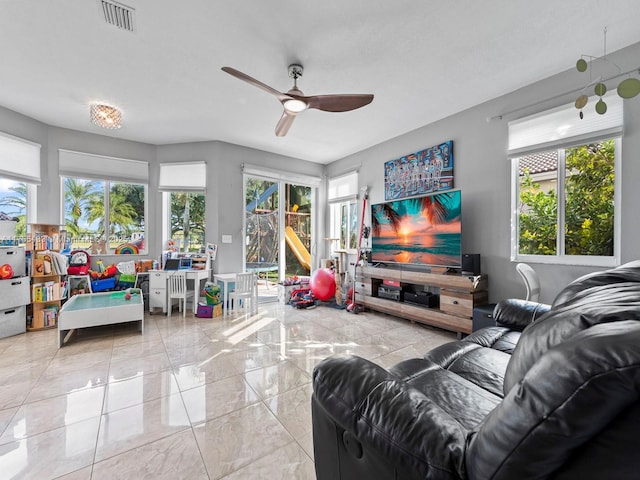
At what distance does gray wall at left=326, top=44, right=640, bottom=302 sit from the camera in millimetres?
2324

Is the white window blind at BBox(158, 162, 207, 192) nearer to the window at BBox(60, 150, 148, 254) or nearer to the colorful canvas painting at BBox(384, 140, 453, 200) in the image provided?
the window at BBox(60, 150, 148, 254)

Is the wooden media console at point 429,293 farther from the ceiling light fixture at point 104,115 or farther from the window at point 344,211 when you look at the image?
the ceiling light fixture at point 104,115

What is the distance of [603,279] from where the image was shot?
4.26 feet

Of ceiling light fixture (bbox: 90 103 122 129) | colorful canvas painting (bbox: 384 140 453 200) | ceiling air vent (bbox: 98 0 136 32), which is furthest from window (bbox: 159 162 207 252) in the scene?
colorful canvas painting (bbox: 384 140 453 200)

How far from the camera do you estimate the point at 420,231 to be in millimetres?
3633

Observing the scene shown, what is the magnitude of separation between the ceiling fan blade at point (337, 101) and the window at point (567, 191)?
1.86 metres

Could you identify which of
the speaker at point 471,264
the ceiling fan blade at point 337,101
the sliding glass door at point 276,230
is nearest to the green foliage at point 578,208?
the speaker at point 471,264

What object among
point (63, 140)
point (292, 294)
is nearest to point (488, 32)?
point (292, 294)

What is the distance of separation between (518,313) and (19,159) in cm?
571

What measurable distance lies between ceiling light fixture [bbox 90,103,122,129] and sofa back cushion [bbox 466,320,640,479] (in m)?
4.43

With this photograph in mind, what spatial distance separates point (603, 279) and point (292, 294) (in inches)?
162

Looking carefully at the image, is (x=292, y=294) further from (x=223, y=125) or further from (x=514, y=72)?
(x=514, y=72)

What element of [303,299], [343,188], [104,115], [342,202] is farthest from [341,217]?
[104,115]

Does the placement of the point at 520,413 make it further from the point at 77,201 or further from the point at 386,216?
the point at 77,201
